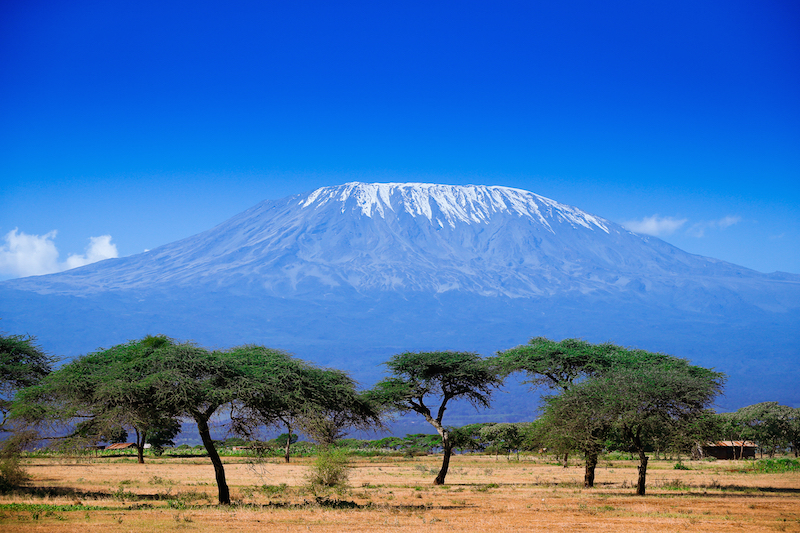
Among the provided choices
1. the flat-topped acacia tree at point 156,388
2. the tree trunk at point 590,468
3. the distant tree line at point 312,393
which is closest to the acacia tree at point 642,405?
the distant tree line at point 312,393

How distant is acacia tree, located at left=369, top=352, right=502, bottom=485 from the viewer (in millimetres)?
36438

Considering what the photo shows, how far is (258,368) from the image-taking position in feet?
79.0

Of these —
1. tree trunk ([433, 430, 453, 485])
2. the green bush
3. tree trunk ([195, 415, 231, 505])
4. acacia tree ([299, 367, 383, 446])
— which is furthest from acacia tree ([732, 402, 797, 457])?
tree trunk ([195, 415, 231, 505])

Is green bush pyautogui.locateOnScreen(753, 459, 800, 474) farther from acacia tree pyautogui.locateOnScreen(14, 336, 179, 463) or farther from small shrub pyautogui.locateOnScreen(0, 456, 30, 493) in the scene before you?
small shrub pyautogui.locateOnScreen(0, 456, 30, 493)

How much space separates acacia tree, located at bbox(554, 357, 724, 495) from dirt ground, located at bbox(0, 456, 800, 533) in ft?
9.03

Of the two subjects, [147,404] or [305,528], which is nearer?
[305,528]

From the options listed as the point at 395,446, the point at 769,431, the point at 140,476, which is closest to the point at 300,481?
the point at 140,476

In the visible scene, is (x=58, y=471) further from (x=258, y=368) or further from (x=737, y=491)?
(x=737, y=491)

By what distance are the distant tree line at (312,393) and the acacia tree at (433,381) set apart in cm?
7

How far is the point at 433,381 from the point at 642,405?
41.6ft

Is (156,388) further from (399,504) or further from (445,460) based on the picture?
(445,460)

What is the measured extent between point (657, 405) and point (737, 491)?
7464 millimetres

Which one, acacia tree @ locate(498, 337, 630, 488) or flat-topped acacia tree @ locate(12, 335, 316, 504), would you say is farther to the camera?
acacia tree @ locate(498, 337, 630, 488)

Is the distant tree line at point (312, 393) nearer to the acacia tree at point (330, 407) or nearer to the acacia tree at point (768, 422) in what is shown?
the acacia tree at point (330, 407)
